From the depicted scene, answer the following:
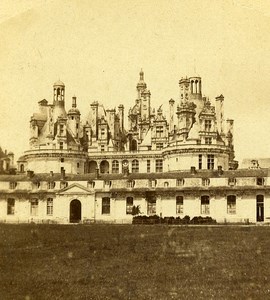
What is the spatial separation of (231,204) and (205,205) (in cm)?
184

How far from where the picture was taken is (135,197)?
1619 inches

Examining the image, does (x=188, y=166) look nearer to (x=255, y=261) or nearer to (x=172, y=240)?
(x=172, y=240)

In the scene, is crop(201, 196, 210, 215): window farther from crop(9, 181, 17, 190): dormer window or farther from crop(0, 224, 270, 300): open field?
crop(0, 224, 270, 300): open field

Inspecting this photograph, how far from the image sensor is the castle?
131 feet

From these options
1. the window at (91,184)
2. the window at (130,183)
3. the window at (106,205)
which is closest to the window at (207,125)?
the window at (130,183)

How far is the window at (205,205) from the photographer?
130ft

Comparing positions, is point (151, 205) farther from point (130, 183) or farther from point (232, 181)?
point (232, 181)

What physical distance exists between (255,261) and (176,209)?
24899 millimetres

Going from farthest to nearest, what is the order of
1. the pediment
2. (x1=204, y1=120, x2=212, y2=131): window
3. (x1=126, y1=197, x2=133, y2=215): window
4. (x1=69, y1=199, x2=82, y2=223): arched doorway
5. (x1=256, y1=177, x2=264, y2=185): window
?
(x1=204, y1=120, x2=212, y2=131): window, (x1=69, y1=199, x2=82, y2=223): arched doorway, the pediment, (x1=126, y1=197, x2=133, y2=215): window, (x1=256, y1=177, x2=264, y2=185): window

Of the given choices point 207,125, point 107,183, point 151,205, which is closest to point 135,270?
point 151,205

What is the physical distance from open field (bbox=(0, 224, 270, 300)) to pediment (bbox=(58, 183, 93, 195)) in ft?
68.6

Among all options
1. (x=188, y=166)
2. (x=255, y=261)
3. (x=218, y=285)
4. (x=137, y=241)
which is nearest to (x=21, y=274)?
(x=218, y=285)

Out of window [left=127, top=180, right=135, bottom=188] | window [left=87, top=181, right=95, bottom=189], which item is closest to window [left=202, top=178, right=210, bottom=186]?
window [left=127, top=180, right=135, bottom=188]

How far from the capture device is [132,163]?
6312cm
